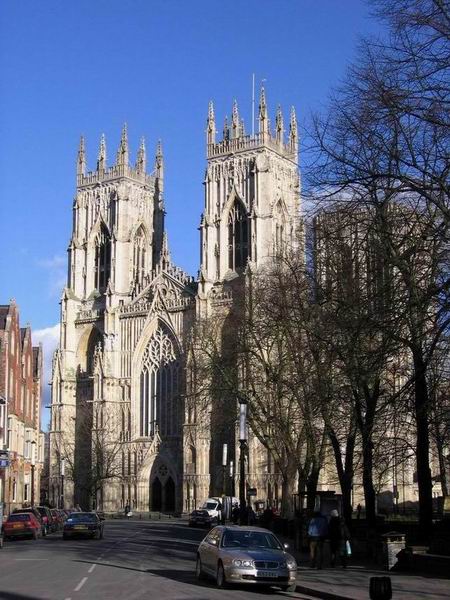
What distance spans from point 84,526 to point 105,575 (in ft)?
56.4

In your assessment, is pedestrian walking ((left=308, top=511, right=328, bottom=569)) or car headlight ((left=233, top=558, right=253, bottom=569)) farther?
pedestrian walking ((left=308, top=511, right=328, bottom=569))

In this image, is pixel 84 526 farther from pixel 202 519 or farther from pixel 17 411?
pixel 17 411

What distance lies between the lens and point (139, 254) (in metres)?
90.4

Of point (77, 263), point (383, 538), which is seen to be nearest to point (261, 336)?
point (383, 538)

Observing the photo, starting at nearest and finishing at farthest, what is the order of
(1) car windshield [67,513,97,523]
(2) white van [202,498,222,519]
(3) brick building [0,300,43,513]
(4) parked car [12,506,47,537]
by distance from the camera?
(1) car windshield [67,513,97,523]
(4) parked car [12,506,47,537]
(3) brick building [0,300,43,513]
(2) white van [202,498,222,519]

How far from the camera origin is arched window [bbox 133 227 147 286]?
89000 mm

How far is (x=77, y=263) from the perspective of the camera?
297 ft

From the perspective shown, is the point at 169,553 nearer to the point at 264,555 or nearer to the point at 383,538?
the point at 383,538

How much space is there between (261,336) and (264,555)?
21.5 metres

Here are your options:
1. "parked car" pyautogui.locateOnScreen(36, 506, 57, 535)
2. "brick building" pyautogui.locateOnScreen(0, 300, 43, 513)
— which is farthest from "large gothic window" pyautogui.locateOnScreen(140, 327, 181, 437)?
"parked car" pyautogui.locateOnScreen(36, 506, 57, 535)

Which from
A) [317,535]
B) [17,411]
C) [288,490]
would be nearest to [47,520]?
[288,490]

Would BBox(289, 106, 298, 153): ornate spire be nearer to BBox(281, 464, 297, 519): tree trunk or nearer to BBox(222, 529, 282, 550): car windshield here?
BBox(281, 464, 297, 519): tree trunk

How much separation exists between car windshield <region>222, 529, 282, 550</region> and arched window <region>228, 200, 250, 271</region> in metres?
59.1

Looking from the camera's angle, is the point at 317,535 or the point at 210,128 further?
the point at 210,128
